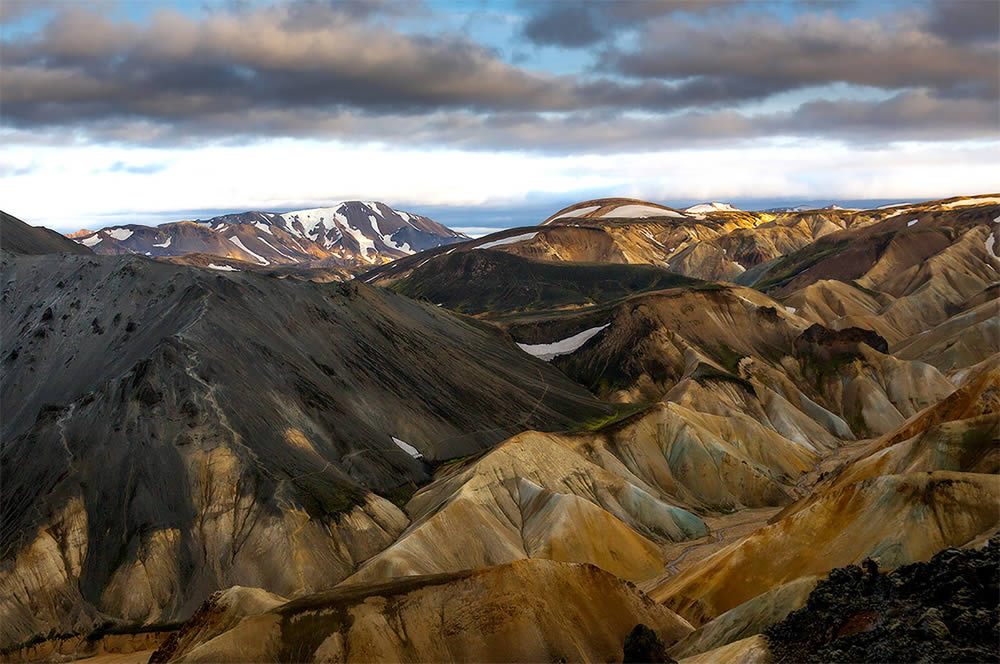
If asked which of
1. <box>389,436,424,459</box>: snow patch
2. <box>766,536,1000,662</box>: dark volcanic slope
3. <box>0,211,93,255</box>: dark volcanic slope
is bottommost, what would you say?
<box>389,436,424,459</box>: snow patch

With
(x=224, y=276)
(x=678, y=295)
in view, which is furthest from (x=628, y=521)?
(x=678, y=295)

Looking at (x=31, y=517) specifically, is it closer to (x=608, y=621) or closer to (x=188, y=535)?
(x=188, y=535)

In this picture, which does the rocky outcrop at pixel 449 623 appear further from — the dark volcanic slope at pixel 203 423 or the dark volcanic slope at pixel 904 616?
the dark volcanic slope at pixel 203 423

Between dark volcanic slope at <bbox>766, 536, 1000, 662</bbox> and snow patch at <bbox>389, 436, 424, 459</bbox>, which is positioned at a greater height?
dark volcanic slope at <bbox>766, 536, 1000, 662</bbox>

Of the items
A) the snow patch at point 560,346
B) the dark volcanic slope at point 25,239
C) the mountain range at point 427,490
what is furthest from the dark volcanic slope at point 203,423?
the snow patch at point 560,346

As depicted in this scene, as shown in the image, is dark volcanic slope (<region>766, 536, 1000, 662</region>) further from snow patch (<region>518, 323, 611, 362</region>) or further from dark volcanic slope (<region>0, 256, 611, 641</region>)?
snow patch (<region>518, 323, 611, 362</region>)

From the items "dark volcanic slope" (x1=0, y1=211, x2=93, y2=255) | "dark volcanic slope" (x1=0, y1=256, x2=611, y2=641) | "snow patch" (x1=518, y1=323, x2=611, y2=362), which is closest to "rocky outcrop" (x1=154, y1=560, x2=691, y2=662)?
"dark volcanic slope" (x1=0, y1=256, x2=611, y2=641)
